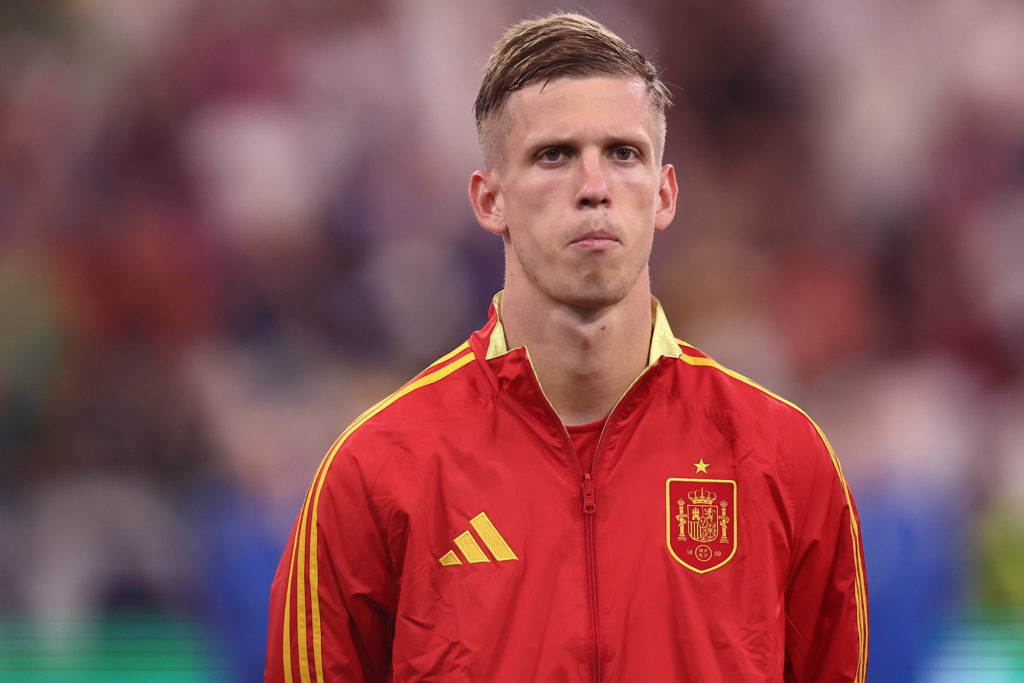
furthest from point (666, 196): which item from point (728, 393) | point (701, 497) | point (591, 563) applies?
point (591, 563)

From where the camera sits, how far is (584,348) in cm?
157

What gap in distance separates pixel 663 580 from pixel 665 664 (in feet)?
0.37

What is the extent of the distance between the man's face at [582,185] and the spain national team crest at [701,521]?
29cm

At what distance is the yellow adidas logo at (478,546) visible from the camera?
1.50 m

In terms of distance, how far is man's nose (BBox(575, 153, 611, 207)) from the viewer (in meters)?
1.50

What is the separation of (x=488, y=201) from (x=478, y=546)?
528 mm

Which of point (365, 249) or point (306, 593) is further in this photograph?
point (365, 249)

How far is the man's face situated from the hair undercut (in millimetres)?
17

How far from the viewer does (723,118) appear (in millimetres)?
3604

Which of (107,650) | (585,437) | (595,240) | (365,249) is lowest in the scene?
(107,650)

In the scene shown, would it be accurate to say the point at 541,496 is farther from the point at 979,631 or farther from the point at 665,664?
the point at 979,631

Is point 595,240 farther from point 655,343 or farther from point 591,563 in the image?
point 591,563

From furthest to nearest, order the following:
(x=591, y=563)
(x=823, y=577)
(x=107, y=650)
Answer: (x=107, y=650) → (x=823, y=577) → (x=591, y=563)

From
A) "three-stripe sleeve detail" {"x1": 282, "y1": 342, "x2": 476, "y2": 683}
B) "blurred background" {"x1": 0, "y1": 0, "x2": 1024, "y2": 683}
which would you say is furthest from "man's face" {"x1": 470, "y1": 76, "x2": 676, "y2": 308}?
"blurred background" {"x1": 0, "y1": 0, "x2": 1024, "y2": 683}
